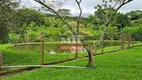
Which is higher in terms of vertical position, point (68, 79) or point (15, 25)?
point (15, 25)

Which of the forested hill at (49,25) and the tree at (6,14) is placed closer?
the tree at (6,14)

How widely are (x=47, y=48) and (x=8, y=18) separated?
37.2 feet

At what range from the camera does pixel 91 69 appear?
1038cm

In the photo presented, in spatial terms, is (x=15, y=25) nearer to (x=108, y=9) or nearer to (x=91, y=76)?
(x=108, y=9)

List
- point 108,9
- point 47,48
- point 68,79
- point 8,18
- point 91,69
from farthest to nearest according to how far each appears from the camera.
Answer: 1. point 47,48
2. point 8,18
3. point 108,9
4. point 91,69
5. point 68,79

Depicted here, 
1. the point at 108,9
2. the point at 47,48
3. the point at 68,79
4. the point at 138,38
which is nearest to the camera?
the point at 68,79

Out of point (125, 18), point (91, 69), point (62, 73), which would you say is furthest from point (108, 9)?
point (125, 18)

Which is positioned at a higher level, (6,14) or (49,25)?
(6,14)

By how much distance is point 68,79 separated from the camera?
861 cm

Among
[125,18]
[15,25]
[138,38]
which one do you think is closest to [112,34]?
[138,38]

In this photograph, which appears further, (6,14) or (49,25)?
(49,25)

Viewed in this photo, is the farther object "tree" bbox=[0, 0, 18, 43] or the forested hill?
the forested hill

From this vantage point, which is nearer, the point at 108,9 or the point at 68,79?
the point at 68,79

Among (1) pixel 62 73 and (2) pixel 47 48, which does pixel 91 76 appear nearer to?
(1) pixel 62 73
